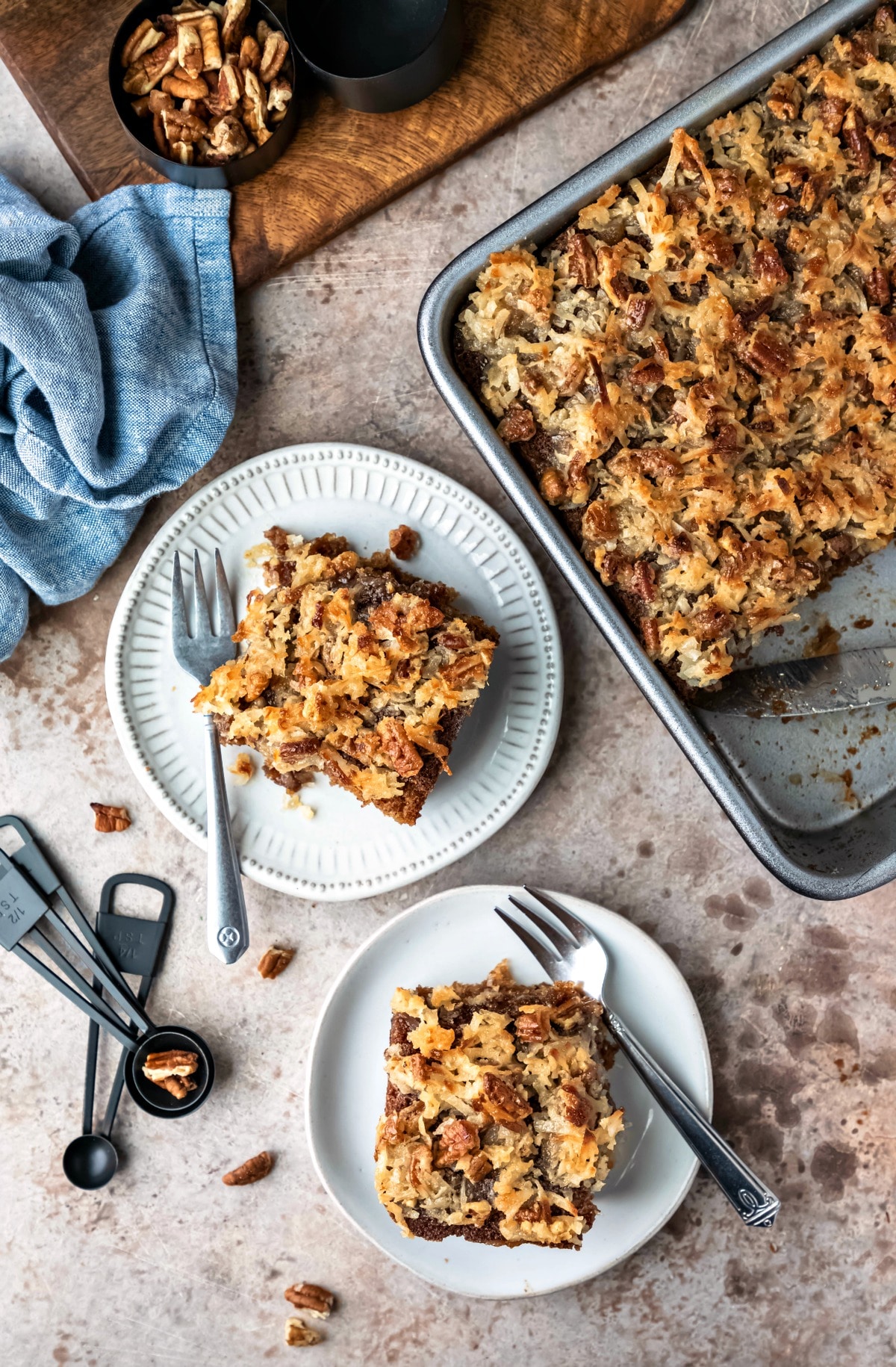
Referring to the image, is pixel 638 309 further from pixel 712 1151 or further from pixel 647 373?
pixel 712 1151

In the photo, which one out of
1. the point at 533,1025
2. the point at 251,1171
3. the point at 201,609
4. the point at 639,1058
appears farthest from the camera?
the point at 251,1171

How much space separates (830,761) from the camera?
2586 mm

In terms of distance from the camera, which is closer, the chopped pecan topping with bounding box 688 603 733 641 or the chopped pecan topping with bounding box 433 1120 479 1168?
the chopped pecan topping with bounding box 688 603 733 641

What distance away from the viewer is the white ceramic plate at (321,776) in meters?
2.65

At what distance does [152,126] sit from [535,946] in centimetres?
239

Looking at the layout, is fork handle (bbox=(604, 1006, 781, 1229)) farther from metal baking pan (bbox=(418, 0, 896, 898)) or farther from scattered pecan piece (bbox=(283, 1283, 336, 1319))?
scattered pecan piece (bbox=(283, 1283, 336, 1319))

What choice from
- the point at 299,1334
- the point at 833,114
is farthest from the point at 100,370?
the point at 299,1334

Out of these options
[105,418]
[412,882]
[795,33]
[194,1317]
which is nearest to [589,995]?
[412,882]

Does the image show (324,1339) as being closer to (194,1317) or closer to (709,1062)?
(194,1317)

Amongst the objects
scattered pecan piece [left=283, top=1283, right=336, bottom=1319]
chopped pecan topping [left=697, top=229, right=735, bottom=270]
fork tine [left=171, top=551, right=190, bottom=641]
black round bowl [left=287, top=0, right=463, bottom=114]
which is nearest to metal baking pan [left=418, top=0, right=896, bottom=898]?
chopped pecan topping [left=697, top=229, right=735, bottom=270]

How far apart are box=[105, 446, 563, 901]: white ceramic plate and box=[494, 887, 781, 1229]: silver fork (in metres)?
0.29

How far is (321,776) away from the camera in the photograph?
2680mm

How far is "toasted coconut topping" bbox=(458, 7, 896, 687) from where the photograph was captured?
221 cm

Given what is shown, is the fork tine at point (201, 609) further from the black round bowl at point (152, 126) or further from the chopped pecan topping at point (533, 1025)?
the chopped pecan topping at point (533, 1025)
